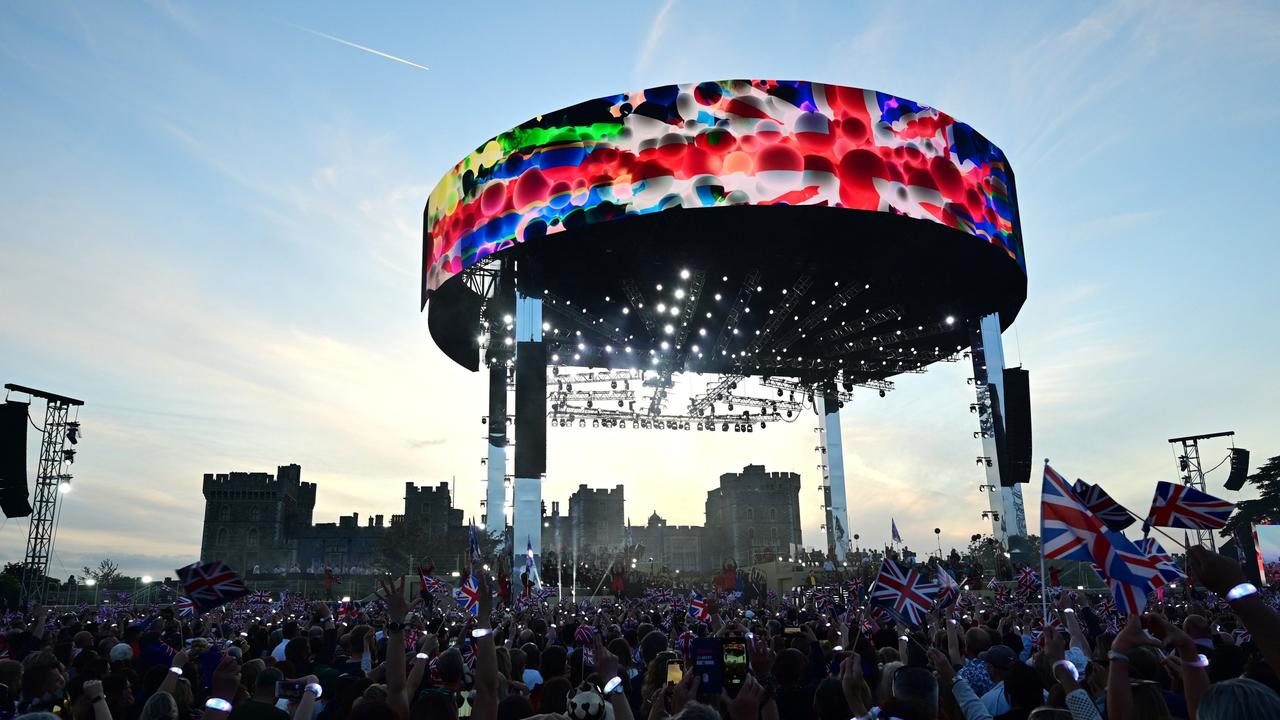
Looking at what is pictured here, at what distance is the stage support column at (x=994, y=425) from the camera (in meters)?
32.9

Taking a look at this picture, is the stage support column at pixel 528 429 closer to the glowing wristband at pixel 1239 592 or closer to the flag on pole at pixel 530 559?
the flag on pole at pixel 530 559

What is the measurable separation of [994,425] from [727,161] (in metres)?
15.9

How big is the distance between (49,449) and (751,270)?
1108 inches

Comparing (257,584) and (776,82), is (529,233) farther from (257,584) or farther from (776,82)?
(257,584)

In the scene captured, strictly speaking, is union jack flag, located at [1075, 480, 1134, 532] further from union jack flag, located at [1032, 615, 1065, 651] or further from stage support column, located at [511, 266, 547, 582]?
stage support column, located at [511, 266, 547, 582]

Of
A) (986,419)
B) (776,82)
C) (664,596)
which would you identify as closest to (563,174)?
(776,82)

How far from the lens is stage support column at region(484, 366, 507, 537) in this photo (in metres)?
38.3

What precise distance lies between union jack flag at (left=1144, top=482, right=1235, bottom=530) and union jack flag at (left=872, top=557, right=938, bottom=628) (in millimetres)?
3430

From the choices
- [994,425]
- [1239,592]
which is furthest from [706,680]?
[994,425]

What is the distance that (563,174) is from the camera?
28750 mm

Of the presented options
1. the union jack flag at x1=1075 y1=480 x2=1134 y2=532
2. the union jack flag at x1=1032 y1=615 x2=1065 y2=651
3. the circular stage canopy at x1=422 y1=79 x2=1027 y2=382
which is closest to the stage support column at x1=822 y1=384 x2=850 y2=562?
the circular stage canopy at x1=422 y1=79 x2=1027 y2=382

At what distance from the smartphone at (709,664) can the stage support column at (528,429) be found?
84.3ft

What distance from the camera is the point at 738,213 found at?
28172 millimetres

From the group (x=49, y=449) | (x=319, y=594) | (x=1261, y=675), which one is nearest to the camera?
(x=1261, y=675)
